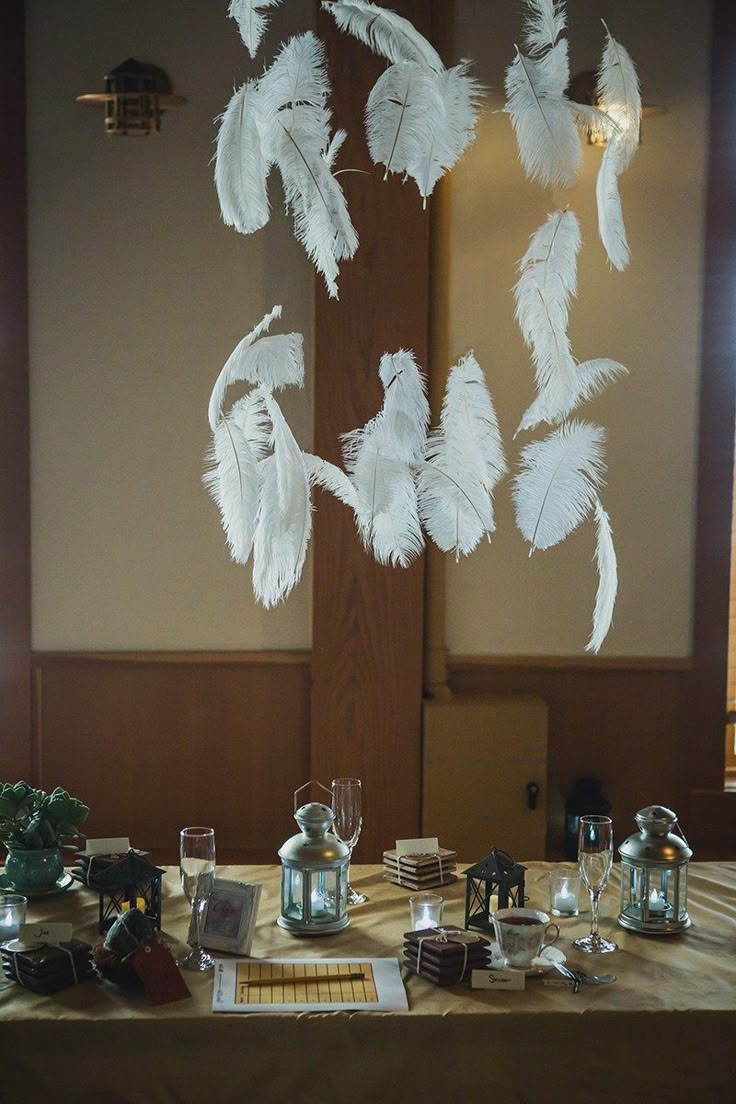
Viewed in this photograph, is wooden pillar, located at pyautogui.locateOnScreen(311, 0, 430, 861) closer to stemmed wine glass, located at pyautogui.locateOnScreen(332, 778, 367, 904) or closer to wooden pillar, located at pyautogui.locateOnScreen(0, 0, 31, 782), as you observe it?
wooden pillar, located at pyautogui.locateOnScreen(0, 0, 31, 782)

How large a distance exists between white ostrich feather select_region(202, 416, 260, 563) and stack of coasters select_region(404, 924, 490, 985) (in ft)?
4.29

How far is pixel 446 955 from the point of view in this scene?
6.19ft

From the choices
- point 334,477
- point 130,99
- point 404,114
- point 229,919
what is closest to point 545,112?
point 404,114

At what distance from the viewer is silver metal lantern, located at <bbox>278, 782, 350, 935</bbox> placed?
2.07 metres

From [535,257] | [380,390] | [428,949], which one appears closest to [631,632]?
[380,390]

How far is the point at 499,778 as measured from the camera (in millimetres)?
4008

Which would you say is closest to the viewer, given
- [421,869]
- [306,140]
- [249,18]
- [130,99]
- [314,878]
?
[314,878]

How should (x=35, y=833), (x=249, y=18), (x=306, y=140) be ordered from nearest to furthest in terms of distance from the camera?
(x=35, y=833)
(x=249, y=18)
(x=306, y=140)

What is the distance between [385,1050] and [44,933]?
1.97 ft

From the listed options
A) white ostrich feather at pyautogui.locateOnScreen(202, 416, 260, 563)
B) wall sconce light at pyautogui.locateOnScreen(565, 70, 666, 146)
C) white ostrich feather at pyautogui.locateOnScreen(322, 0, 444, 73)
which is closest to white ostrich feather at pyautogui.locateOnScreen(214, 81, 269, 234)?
white ostrich feather at pyautogui.locateOnScreen(322, 0, 444, 73)

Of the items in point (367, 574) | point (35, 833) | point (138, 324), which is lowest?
point (35, 833)

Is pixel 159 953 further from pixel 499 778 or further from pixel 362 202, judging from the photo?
pixel 362 202

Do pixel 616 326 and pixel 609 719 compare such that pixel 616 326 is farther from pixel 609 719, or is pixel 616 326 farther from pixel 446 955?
pixel 446 955

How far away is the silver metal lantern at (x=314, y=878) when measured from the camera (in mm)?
2072
